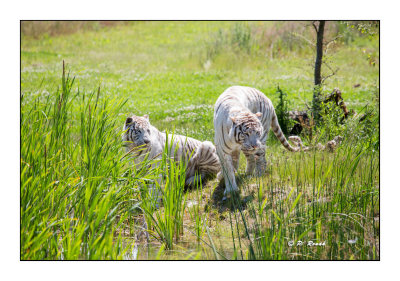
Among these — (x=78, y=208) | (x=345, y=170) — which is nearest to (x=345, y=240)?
(x=345, y=170)

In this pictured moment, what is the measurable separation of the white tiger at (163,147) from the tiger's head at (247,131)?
0.61m

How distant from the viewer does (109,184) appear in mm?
4340

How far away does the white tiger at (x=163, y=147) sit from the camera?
552cm

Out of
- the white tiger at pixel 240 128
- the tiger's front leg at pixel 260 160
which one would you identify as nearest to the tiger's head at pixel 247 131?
the white tiger at pixel 240 128

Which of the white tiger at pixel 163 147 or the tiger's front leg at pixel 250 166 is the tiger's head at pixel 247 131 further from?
the tiger's front leg at pixel 250 166

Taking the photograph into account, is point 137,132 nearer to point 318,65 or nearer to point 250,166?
point 250,166

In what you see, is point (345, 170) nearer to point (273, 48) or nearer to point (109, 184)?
point (109, 184)

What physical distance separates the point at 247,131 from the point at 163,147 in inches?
52.9

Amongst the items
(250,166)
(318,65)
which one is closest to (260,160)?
(250,166)

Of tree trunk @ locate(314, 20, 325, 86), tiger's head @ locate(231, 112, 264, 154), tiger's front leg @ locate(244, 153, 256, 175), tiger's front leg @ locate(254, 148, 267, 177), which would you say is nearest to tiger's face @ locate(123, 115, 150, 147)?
tiger's head @ locate(231, 112, 264, 154)

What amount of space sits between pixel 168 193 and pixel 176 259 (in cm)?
71

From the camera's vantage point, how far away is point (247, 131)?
4.91m

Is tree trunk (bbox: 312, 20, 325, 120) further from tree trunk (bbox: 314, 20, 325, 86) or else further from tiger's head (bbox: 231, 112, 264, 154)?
tiger's head (bbox: 231, 112, 264, 154)

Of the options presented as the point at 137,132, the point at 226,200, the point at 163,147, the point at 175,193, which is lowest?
the point at 226,200
